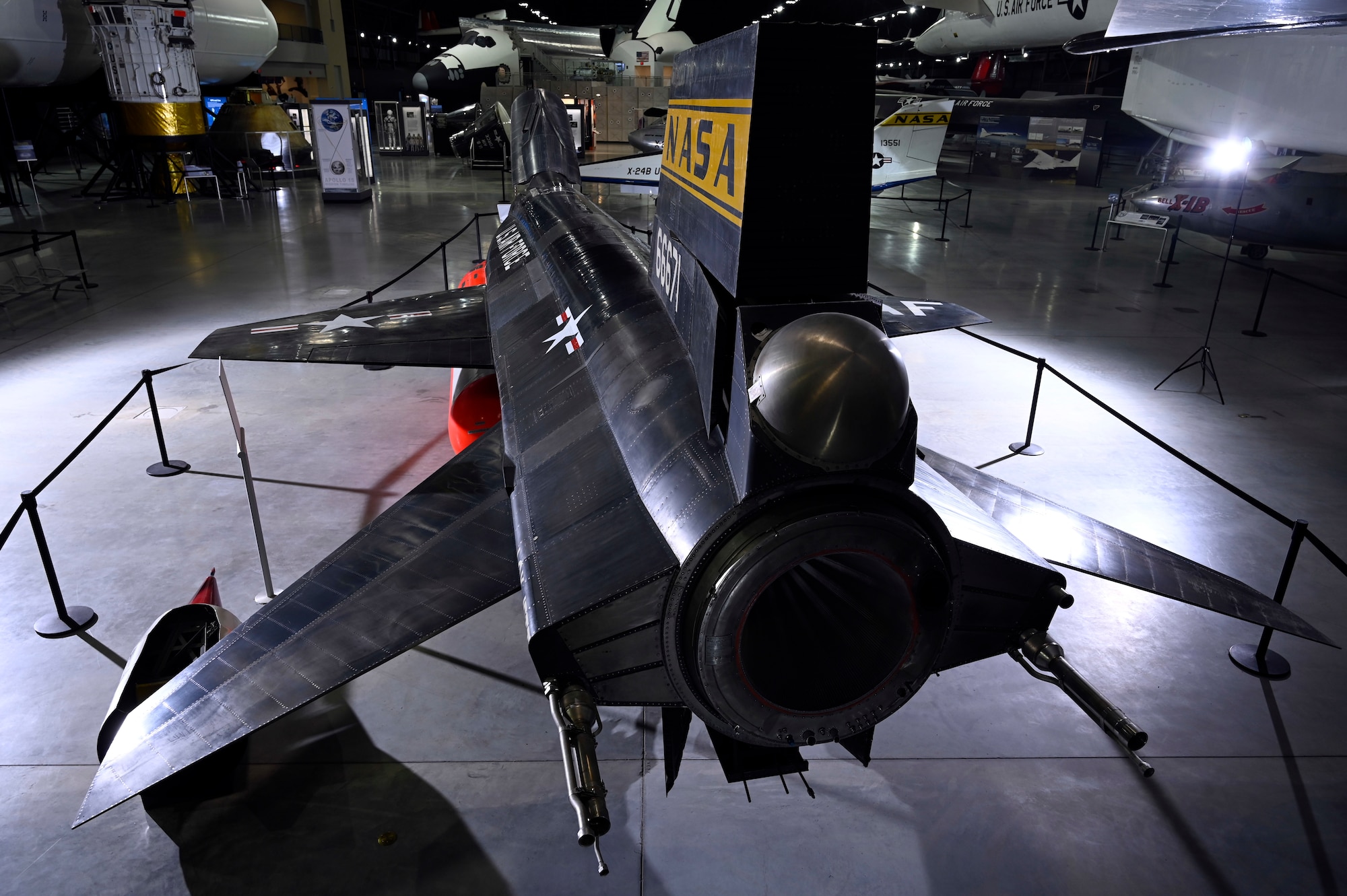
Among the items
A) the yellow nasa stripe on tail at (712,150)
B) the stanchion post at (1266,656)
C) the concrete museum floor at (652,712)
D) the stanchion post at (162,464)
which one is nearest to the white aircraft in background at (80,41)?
the concrete museum floor at (652,712)

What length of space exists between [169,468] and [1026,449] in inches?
394

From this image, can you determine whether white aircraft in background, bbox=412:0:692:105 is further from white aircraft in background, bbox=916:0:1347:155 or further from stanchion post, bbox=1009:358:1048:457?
stanchion post, bbox=1009:358:1048:457

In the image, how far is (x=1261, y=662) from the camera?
20.2 ft

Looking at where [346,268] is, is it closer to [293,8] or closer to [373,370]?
[373,370]

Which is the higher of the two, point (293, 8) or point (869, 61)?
point (293, 8)

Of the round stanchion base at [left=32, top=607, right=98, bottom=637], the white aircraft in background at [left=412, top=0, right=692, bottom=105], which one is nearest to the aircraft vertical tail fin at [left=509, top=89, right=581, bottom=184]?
the round stanchion base at [left=32, top=607, right=98, bottom=637]

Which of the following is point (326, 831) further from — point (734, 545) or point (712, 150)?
point (712, 150)

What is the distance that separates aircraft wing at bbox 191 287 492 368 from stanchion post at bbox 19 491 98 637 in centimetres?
236

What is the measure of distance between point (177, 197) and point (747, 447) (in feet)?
101

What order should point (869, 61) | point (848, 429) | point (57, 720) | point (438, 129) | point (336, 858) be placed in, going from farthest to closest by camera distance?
A: point (438, 129)
point (57, 720)
point (336, 858)
point (869, 61)
point (848, 429)

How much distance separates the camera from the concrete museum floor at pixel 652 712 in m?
4.54

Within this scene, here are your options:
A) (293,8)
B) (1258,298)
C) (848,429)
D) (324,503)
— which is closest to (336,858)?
(848,429)

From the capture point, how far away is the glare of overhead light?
13008mm

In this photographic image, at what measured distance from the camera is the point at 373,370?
465 inches
